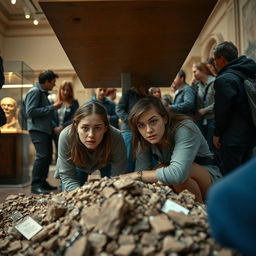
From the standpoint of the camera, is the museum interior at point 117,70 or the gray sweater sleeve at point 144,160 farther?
the gray sweater sleeve at point 144,160

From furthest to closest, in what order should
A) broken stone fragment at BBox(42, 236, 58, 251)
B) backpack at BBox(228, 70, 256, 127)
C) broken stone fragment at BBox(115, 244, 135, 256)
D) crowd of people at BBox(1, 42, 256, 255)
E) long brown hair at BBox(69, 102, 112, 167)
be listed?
backpack at BBox(228, 70, 256, 127)
long brown hair at BBox(69, 102, 112, 167)
crowd of people at BBox(1, 42, 256, 255)
broken stone fragment at BBox(42, 236, 58, 251)
broken stone fragment at BBox(115, 244, 135, 256)

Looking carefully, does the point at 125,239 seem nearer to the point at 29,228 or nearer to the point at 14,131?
the point at 29,228

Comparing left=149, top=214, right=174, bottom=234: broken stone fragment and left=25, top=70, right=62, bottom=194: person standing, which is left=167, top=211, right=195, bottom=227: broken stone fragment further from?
left=25, top=70, right=62, bottom=194: person standing

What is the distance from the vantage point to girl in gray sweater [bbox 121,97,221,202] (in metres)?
1.48

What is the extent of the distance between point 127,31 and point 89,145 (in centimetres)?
69

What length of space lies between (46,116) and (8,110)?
49.8 inches

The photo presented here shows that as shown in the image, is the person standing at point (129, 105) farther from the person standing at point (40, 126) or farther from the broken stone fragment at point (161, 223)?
the broken stone fragment at point (161, 223)

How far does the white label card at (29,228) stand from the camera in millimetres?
1101

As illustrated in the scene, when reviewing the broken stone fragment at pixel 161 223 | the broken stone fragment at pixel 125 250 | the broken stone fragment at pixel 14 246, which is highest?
the broken stone fragment at pixel 161 223

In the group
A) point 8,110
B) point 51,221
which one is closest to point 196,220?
point 51,221

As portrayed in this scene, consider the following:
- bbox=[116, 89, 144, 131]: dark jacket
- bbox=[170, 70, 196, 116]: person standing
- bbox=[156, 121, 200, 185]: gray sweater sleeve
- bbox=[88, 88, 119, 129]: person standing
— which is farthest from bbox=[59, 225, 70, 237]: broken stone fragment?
bbox=[88, 88, 119, 129]: person standing

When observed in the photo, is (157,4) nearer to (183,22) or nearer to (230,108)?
(183,22)

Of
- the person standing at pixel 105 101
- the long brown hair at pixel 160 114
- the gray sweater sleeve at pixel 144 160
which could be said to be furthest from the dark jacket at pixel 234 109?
the person standing at pixel 105 101

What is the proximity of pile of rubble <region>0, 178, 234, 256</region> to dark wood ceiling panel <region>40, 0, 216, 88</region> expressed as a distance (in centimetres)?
79
